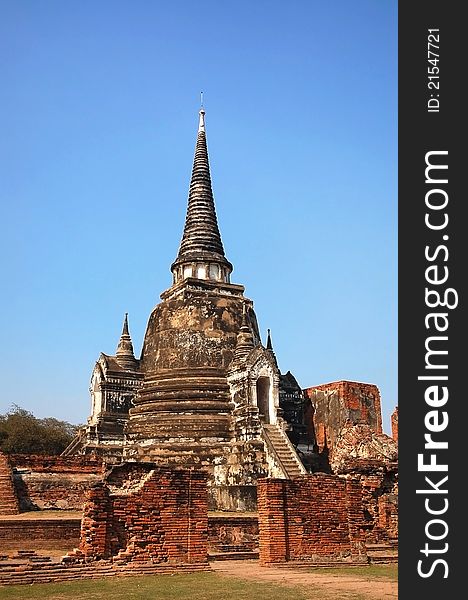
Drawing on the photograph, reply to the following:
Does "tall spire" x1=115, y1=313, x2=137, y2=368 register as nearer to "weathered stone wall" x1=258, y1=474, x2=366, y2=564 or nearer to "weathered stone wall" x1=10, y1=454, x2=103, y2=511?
"weathered stone wall" x1=10, y1=454, x2=103, y2=511

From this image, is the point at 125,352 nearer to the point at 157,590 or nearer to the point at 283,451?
the point at 283,451

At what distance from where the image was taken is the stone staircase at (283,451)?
70.8ft

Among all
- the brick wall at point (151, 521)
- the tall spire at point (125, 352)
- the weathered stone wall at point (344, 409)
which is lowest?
the brick wall at point (151, 521)

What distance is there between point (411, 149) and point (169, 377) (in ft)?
68.7

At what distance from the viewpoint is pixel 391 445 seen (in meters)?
22.2

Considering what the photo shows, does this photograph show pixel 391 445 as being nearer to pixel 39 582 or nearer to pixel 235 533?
pixel 235 533

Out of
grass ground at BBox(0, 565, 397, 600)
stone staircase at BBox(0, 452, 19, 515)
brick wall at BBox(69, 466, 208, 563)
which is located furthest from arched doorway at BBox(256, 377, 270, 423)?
grass ground at BBox(0, 565, 397, 600)

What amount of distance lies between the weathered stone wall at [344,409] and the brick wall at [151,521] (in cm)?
1339

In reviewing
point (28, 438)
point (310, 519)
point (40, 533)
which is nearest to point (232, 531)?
point (310, 519)

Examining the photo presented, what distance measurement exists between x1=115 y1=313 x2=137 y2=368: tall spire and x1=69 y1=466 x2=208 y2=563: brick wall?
1698 centimetres

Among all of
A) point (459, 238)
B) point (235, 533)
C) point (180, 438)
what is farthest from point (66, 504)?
point (459, 238)

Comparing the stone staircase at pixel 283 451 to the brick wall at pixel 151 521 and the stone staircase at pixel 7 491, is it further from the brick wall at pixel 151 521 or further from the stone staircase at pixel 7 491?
the brick wall at pixel 151 521

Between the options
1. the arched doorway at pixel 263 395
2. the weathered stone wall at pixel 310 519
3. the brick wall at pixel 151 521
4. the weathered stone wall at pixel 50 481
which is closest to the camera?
the brick wall at pixel 151 521

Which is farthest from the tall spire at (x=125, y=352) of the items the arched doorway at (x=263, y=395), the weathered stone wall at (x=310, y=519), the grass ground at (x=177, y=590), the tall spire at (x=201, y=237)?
the grass ground at (x=177, y=590)
